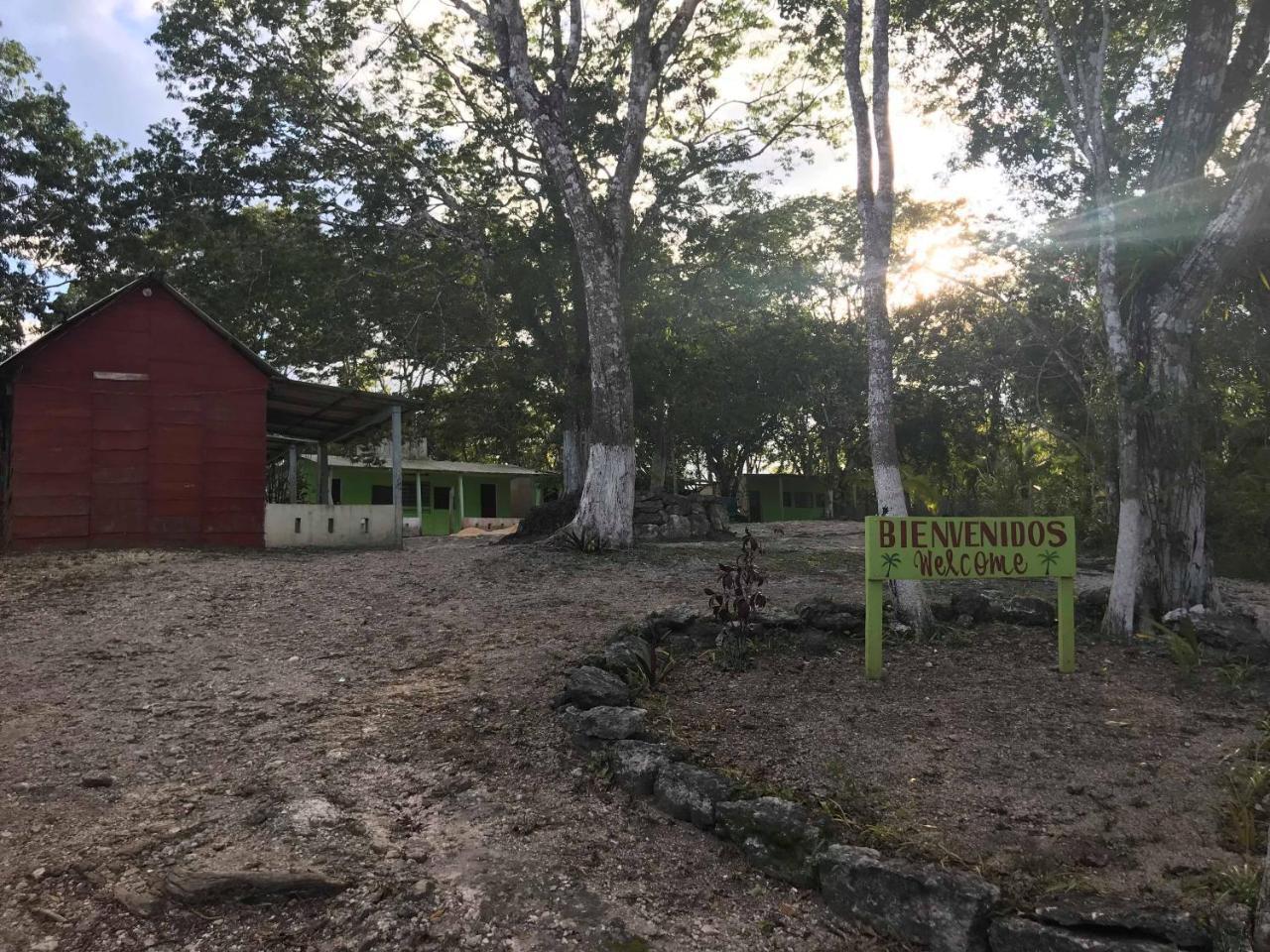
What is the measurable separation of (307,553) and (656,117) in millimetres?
12775

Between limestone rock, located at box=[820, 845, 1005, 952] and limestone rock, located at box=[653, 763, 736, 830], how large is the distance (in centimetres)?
65

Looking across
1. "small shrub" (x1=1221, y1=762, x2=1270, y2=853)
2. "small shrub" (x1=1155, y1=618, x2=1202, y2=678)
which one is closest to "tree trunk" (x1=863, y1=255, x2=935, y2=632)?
"small shrub" (x1=1155, y1=618, x2=1202, y2=678)

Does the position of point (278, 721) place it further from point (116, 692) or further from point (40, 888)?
point (40, 888)

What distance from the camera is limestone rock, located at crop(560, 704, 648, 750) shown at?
443cm

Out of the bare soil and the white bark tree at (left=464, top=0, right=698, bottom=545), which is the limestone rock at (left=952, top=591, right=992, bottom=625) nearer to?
the bare soil

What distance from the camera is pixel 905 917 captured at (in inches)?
113

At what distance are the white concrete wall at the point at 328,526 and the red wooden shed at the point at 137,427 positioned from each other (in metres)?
0.54

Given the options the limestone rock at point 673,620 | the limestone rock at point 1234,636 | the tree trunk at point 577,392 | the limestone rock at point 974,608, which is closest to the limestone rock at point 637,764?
the limestone rock at point 673,620

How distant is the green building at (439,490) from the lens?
30.5 meters

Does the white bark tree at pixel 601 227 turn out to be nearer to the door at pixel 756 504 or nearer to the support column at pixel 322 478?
the support column at pixel 322 478

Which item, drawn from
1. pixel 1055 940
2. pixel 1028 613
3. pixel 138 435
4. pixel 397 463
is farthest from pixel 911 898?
pixel 138 435

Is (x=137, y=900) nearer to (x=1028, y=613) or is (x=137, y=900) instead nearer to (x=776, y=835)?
(x=776, y=835)

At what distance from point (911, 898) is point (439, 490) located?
105 feet

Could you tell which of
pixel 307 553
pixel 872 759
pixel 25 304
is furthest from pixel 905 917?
pixel 25 304
